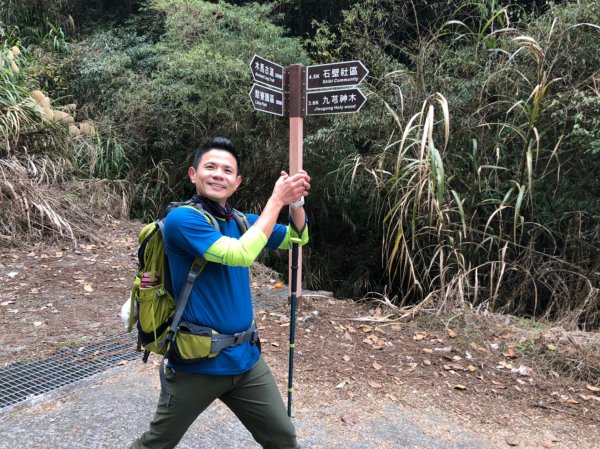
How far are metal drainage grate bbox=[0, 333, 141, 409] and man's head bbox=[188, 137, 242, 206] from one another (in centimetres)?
217

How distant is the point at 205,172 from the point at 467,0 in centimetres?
650

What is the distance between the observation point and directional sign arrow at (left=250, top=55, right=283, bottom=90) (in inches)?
155

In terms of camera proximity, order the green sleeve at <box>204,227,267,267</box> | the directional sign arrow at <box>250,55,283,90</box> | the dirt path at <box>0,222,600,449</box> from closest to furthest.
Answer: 1. the green sleeve at <box>204,227,267,267</box>
2. the dirt path at <box>0,222,600,449</box>
3. the directional sign arrow at <box>250,55,283,90</box>

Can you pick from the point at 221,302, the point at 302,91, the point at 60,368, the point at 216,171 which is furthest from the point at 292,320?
the point at 302,91

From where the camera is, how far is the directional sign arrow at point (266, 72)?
13.0 ft

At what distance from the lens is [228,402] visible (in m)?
2.06

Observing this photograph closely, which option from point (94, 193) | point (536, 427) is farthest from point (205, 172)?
point (94, 193)

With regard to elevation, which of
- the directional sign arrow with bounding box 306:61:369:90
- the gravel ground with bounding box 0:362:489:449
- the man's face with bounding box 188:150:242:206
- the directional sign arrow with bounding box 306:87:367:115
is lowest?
the gravel ground with bounding box 0:362:489:449

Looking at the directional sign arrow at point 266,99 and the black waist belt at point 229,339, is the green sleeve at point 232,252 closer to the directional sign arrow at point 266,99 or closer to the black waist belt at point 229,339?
the black waist belt at point 229,339

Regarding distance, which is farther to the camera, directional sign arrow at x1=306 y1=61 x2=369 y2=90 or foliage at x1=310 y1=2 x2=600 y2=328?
foliage at x1=310 y1=2 x2=600 y2=328

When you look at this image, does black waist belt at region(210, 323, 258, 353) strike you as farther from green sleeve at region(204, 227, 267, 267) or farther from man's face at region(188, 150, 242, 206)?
man's face at region(188, 150, 242, 206)

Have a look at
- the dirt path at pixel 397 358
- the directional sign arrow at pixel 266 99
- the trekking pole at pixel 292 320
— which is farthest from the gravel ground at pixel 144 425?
the directional sign arrow at pixel 266 99

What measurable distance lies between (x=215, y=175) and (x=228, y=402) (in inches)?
35.8

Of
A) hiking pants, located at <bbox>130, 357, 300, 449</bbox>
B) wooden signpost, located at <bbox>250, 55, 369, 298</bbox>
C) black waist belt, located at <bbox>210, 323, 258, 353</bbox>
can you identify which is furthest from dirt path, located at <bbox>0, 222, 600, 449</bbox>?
black waist belt, located at <bbox>210, 323, 258, 353</bbox>
